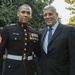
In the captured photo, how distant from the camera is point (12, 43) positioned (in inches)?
214

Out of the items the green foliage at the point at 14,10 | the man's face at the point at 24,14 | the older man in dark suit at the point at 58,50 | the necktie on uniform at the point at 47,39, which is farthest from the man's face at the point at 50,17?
the green foliage at the point at 14,10

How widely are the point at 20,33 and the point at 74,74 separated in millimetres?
1285

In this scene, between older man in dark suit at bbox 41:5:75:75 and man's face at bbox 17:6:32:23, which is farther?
man's face at bbox 17:6:32:23

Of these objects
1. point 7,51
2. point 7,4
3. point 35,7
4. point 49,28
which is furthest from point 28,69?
point 35,7

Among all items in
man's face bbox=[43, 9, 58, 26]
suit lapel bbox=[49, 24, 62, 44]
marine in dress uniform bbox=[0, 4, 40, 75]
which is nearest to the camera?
suit lapel bbox=[49, 24, 62, 44]

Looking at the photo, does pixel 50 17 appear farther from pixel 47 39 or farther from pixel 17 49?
pixel 17 49

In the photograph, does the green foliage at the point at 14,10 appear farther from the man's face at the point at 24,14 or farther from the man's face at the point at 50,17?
the man's face at the point at 50,17

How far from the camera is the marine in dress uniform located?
5.40 meters

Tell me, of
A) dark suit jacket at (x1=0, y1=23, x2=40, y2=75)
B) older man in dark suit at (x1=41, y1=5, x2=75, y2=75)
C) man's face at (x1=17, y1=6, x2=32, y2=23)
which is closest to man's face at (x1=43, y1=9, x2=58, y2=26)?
older man in dark suit at (x1=41, y1=5, x2=75, y2=75)

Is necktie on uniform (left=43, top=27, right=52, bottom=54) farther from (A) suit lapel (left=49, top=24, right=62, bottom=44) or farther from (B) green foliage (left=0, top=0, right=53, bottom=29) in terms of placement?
(B) green foliage (left=0, top=0, right=53, bottom=29)

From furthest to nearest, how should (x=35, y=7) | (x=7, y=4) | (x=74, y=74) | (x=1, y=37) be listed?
(x=35, y=7) → (x=7, y=4) → (x=1, y=37) → (x=74, y=74)

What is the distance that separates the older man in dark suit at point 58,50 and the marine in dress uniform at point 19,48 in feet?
1.05

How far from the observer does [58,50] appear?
5.10 metres

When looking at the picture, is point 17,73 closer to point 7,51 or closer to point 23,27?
point 7,51
